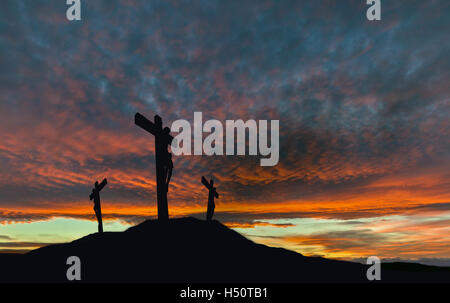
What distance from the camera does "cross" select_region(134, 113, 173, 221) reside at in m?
17.2

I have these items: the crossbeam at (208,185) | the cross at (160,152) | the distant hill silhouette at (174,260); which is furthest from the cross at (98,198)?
the cross at (160,152)

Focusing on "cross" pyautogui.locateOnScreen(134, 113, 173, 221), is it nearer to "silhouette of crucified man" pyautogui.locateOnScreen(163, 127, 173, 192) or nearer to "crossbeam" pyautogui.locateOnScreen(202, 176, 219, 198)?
"silhouette of crucified man" pyautogui.locateOnScreen(163, 127, 173, 192)

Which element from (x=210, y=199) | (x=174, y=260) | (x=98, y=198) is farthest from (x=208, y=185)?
(x=174, y=260)

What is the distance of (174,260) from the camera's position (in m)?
15.6

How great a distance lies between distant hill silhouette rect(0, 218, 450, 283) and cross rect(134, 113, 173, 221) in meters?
1.03

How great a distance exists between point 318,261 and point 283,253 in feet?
8.19

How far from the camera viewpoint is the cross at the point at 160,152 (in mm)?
17234

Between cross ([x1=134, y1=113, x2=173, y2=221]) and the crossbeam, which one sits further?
the crossbeam

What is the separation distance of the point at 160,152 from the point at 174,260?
18.6 ft

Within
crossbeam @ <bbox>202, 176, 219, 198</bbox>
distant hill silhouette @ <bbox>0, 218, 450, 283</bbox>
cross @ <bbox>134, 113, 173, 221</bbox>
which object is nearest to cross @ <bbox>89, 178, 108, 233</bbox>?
distant hill silhouette @ <bbox>0, 218, 450, 283</bbox>

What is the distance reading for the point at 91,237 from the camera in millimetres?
19828

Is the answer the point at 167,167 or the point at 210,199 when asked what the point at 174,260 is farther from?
the point at 210,199
